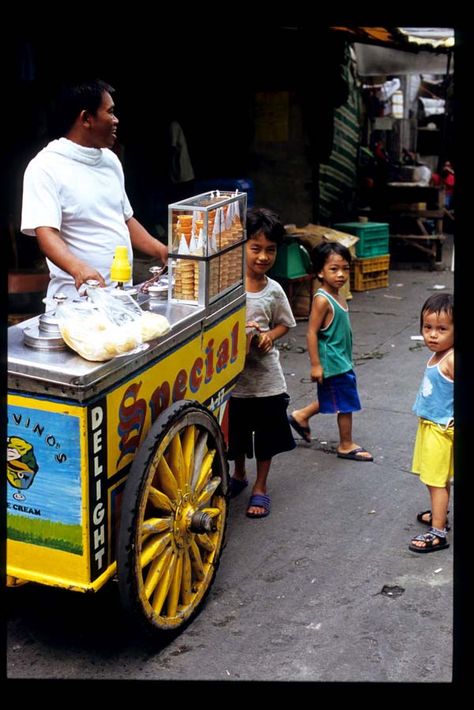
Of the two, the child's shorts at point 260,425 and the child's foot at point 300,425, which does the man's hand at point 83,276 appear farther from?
the child's foot at point 300,425

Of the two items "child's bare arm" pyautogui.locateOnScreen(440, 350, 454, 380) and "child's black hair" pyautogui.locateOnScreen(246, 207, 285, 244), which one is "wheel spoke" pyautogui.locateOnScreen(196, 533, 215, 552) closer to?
"child's bare arm" pyautogui.locateOnScreen(440, 350, 454, 380)

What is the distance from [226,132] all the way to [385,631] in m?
7.84

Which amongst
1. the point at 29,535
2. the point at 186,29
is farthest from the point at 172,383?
the point at 186,29

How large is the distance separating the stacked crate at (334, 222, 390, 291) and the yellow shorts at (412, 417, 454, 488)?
623 cm

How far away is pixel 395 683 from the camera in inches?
118

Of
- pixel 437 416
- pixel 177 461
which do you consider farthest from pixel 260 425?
pixel 177 461

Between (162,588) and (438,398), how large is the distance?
1.64 metres

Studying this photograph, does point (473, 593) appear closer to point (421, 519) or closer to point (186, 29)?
point (421, 519)

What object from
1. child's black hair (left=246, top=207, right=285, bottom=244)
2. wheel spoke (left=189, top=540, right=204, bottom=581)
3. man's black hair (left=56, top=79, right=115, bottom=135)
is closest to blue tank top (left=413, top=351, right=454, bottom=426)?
child's black hair (left=246, top=207, right=285, bottom=244)

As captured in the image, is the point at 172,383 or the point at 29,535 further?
the point at 172,383

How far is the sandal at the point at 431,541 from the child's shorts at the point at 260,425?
775 millimetres

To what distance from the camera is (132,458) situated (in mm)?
2963

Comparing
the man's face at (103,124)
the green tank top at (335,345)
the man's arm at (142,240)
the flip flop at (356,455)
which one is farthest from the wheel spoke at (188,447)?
the flip flop at (356,455)

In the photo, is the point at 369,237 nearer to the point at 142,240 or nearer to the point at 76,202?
the point at 142,240
